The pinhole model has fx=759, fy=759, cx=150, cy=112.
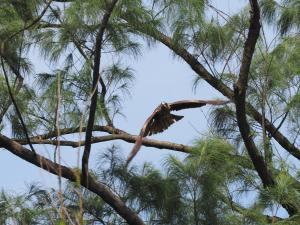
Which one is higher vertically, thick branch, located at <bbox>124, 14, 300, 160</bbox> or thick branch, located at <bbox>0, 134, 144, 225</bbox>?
thick branch, located at <bbox>124, 14, 300, 160</bbox>

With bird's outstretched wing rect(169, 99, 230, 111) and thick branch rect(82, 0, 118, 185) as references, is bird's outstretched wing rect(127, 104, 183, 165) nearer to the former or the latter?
bird's outstretched wing rect(169, 99, 230, 111)

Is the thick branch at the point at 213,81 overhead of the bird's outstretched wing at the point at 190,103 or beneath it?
overhead

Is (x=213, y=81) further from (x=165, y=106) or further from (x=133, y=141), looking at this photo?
(x=165, y=106)

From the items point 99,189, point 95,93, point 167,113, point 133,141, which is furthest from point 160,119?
point 133,141

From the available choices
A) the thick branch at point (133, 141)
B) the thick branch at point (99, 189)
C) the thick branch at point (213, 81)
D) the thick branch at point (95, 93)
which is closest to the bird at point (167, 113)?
the thick branch at point (95, 93)

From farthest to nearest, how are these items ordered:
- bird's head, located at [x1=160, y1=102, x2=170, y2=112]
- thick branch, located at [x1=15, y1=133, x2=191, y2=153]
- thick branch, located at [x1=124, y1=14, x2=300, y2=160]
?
thick branch, located at [x1=124, y1=14, x2=300, y2=160], thick branch, located at [x1=15, y1=133, x2=191, y2=153], bird's head, located at [x1=160, y1=102, x2=170, y2=112]

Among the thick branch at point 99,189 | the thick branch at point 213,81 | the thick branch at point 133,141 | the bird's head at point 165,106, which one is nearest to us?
the bird's head at point 165,106

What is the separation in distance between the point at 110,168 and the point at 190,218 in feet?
1.32

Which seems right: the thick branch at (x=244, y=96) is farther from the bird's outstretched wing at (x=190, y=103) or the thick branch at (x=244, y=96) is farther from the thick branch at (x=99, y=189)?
the thick branch at (x=99, y=189)

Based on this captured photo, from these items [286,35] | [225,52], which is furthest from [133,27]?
[286,35]

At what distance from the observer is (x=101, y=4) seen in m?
2.66

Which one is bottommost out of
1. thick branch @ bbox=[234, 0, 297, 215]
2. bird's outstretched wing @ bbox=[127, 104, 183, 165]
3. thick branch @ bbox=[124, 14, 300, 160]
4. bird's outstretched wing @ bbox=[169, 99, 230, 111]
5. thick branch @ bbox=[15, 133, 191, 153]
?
bird's outstretched wing @ bbox=[127, 104, 183, 165]

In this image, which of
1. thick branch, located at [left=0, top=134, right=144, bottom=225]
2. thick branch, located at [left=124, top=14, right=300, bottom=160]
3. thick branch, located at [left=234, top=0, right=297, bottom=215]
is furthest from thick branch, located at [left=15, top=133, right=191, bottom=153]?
thick branch, located at [left=234, top=0, right=297, bottom=215]

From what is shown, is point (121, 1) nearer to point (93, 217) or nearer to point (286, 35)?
point (93, 217)
